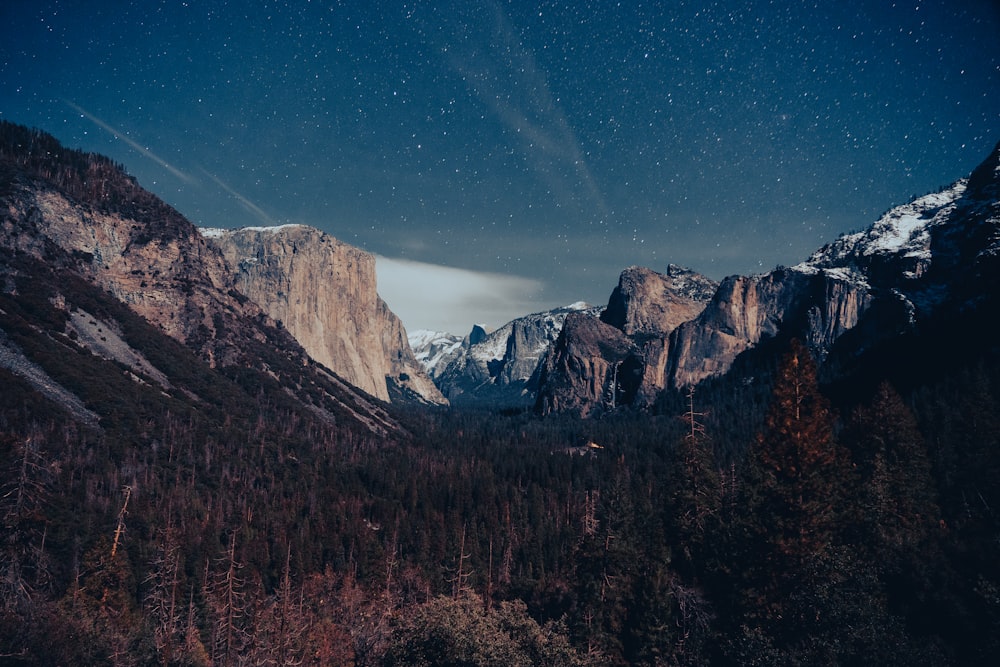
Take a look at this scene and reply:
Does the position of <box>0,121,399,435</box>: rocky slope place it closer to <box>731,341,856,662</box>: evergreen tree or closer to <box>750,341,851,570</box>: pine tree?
<box>731,341,856,662</box>: evergreen tree

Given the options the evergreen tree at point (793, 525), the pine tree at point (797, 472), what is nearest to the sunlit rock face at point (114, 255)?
the evergreen tree at point (793, 525)

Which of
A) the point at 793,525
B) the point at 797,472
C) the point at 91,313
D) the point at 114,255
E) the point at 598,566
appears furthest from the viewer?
the point at 114,255

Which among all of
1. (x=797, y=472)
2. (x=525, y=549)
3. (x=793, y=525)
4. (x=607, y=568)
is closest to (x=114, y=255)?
(x=525, y=549)

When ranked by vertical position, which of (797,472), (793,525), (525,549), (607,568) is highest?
(797,472)

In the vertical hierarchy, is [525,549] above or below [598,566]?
below

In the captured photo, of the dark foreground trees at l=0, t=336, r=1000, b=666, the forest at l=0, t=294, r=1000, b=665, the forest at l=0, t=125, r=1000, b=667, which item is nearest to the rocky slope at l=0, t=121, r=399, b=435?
the forest at l=0, t=125, r=1000, b=667

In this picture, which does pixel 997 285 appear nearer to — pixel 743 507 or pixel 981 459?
pixel 981 459

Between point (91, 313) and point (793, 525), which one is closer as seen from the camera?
point (793, 525)

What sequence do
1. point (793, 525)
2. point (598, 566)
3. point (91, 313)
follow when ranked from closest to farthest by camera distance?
point (793, 525), point (598, 566), point (91, 313)

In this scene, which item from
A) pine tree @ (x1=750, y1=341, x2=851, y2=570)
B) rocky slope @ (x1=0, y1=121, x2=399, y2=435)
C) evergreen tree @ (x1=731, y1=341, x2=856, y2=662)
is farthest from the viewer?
rocky slope @ (x1=0, y1=121, x2=399, y2=435)

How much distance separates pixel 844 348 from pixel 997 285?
71488 millimetres

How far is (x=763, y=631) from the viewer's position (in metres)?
28.5

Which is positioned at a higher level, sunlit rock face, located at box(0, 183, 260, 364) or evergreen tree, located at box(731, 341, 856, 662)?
sunlit rock face, located at box(0, 183, 260, 364)

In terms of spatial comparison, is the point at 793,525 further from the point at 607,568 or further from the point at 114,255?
the point at 114,255
